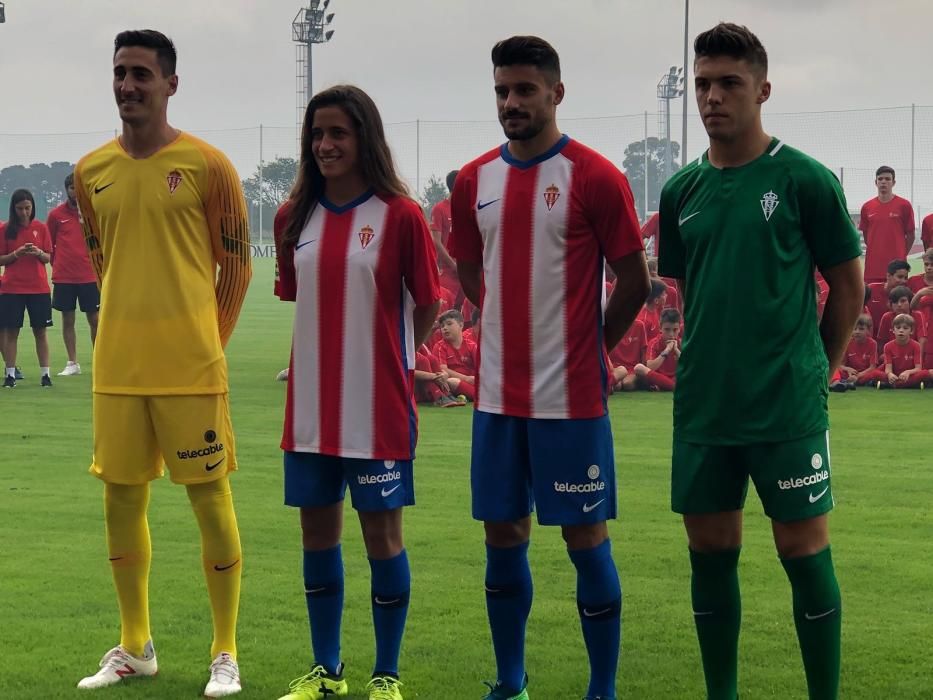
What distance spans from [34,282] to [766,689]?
11.3 metres

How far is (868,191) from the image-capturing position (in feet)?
125

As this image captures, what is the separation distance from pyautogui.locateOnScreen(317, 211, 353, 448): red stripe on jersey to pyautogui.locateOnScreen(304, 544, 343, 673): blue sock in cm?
41

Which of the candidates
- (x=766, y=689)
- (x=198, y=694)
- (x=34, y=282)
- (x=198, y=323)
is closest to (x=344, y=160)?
(x=198, y=323)

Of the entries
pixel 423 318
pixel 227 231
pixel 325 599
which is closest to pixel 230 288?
pixel 227 231

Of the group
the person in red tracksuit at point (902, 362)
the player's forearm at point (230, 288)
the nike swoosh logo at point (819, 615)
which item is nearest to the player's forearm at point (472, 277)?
the player's forearm at point (230, 288)

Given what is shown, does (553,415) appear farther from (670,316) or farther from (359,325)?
(670,316)

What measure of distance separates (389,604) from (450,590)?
4.81 ft

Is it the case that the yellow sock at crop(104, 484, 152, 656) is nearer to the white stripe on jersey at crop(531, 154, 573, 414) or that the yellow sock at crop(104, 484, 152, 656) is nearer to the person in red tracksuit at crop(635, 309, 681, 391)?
the white stripe on jersey at crop(531, 154, 573, 414)

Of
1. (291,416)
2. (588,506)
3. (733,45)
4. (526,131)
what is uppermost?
(733,45)

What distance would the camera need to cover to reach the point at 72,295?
14766 millimetres

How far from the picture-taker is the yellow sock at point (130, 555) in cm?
475

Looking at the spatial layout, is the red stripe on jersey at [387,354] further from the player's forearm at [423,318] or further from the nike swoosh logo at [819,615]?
the nike swoosh logo at [819,615]

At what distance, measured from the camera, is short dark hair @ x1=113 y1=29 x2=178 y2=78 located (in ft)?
15.0

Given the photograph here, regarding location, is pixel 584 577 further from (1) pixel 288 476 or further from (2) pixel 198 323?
(2) pixel 198 323
